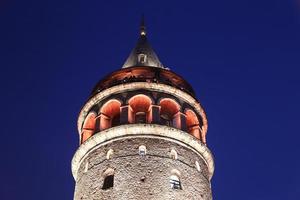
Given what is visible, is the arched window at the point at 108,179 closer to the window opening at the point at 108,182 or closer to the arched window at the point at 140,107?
the window opening at the point at 108,182

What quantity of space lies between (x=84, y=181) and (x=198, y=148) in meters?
6.00

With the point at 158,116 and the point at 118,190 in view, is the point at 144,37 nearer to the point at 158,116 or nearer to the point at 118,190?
the point at 158,116

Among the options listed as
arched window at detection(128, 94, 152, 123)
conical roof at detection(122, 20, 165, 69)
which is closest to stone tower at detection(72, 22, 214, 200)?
arched window at detection(128, 94, 152, 123)

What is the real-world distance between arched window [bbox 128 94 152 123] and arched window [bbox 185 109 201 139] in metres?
2.24

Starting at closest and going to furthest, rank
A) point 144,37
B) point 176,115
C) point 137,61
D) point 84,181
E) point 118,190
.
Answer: point 118,190, point 84,181, point 176,115, point 137,61, point 144,37

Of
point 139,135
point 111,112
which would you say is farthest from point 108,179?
point 111,112

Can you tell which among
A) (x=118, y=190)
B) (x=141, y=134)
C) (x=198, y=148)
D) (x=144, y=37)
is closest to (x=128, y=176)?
(x=118, y=190)

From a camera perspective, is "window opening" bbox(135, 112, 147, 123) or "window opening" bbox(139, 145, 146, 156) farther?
"window opening" bbox(135, 112, 147, 123)

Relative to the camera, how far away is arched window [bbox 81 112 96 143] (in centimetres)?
3057

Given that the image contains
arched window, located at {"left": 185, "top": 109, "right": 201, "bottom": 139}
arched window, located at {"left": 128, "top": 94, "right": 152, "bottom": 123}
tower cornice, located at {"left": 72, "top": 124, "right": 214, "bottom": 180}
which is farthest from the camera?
arched window, located at {"left": 185, "top": 109, "right": 201, "bottom": 139}

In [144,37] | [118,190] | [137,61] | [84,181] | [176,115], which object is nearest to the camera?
[118,190]

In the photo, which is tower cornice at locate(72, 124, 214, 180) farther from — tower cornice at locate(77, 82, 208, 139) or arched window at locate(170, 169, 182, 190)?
tower cornice at locate(77, 82, 208, 139)

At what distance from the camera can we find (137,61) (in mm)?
34219

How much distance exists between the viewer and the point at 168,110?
100ft
